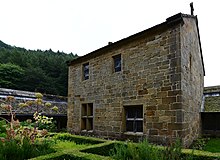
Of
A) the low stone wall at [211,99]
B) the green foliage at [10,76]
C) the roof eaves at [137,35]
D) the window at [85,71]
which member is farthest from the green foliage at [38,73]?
the low stone wall at [211,99]

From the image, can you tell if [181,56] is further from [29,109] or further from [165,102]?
[29,109]

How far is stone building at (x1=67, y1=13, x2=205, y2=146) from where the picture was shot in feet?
22.0

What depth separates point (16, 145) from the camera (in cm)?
498

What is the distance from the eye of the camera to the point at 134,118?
8.07m

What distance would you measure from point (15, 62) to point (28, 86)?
6566 millimetres

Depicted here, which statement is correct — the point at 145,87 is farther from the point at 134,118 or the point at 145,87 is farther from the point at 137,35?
the point at 137,35

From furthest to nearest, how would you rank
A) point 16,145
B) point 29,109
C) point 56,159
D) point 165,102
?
point 29,109, point 165,102, point 16,145, point 56,159

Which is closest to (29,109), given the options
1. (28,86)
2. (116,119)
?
(116,119)

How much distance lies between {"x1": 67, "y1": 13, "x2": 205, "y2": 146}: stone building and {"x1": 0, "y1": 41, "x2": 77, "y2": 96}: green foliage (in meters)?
19.3

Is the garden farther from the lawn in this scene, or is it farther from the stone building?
the stone building

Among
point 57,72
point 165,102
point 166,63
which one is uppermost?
point 57,72

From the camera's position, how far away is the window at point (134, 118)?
7.84 m

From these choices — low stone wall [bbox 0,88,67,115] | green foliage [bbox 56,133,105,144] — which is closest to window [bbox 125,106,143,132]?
green foliage [bbox 56,133,105,144]

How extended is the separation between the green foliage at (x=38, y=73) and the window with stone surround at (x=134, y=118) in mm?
21357
